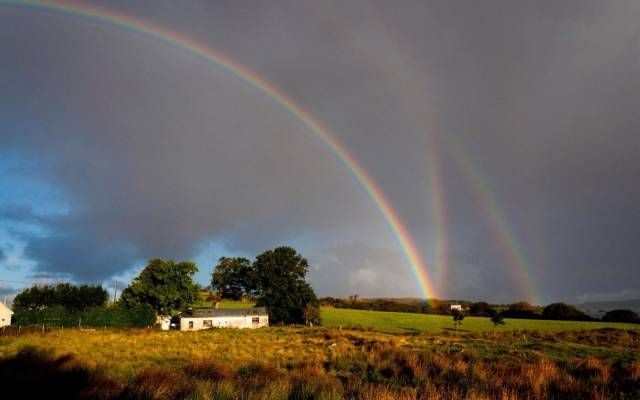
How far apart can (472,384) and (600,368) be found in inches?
229

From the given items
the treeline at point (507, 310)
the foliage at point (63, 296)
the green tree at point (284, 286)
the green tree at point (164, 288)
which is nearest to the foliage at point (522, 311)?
the treeline at point (507, 310)

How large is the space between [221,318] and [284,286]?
14601 millimetres

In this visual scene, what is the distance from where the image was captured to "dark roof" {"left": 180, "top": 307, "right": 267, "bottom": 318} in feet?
236

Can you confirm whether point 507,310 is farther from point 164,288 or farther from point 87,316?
point 87,316

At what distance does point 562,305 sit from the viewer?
102 meters

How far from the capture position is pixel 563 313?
99.4 m

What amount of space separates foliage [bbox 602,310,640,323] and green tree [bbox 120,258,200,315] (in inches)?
3531

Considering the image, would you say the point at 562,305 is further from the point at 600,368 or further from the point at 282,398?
the point at 282,398

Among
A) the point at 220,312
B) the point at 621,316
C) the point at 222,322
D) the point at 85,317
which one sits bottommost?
the point at 621,316

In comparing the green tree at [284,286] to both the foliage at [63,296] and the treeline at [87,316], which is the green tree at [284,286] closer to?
the treeline at [87,316]

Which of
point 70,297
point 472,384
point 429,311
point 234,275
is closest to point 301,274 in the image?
point 234,275

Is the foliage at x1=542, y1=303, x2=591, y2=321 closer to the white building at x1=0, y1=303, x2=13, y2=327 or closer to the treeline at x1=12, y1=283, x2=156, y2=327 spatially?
the treeline at x1=12, y1=283, x2=156, y2=327

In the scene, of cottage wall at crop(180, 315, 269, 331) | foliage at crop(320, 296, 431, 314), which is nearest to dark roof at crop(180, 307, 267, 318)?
cottage wall at crop(180, 315, 269, 331)

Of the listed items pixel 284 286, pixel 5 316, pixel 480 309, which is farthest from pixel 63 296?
pixel 480 309
